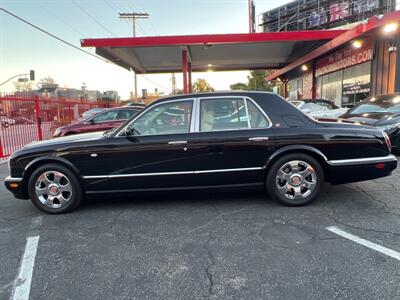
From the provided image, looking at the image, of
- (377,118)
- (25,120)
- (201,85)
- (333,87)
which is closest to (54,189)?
(377,118)

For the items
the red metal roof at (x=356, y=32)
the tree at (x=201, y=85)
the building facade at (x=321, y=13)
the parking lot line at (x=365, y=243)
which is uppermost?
the building facade at (x=321, y=13)

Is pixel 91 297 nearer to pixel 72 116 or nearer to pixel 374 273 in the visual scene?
pixel 374 273

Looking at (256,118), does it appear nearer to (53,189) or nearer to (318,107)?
(53,189)

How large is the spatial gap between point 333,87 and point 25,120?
49.9 feet

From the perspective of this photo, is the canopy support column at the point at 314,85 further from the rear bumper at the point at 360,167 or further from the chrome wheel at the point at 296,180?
the chrome wheel at the point at 296,180

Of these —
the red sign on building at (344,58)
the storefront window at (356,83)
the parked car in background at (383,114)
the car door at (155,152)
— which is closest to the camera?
the car door at (155,152)

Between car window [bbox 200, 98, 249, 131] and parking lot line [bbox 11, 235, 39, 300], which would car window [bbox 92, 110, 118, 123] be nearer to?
car window [bbox 200, 98, 249, 131]

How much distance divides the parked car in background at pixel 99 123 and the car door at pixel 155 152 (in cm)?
533

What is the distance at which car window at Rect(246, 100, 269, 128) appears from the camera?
436 cm

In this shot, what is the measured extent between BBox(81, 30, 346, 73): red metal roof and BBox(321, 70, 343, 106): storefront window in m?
1.92

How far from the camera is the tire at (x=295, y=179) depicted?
14.2 ft

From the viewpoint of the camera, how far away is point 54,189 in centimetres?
439

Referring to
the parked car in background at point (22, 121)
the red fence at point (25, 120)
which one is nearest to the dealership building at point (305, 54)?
the red fence at point (25, 120)

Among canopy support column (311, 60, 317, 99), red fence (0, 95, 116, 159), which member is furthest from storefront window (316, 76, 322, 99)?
red fence (0, 95, 116, 159)
